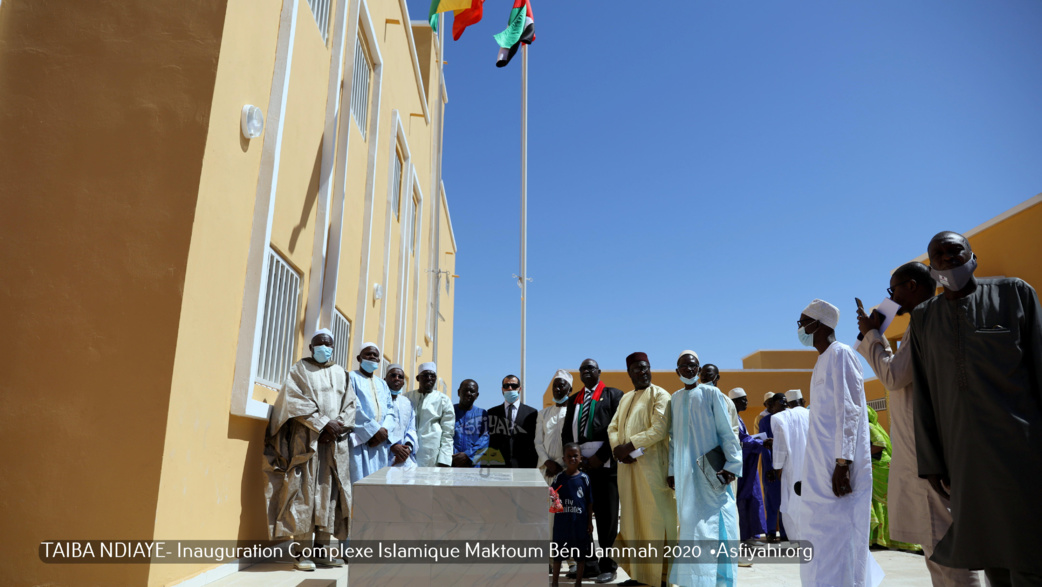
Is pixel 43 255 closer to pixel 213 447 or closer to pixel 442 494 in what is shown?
pixel 213 447

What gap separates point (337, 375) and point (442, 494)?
2774mm

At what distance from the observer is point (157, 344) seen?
14.1 ft

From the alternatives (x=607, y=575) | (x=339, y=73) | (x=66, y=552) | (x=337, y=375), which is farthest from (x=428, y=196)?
(x=66, y=552)

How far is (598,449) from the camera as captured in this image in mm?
6207

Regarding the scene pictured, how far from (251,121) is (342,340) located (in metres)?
4.42

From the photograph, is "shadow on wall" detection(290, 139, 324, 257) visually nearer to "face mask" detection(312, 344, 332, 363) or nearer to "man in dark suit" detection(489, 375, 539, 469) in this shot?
"face mask" detection(312, 344, 332, 363)

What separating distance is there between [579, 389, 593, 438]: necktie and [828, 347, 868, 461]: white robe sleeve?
2.53 m

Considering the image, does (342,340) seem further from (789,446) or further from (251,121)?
(789,446)

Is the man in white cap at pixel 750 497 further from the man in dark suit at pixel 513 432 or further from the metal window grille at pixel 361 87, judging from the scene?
the metal window grille at pixel 361 87

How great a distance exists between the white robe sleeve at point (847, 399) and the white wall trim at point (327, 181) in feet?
16.7

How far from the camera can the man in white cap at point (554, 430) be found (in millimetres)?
6301

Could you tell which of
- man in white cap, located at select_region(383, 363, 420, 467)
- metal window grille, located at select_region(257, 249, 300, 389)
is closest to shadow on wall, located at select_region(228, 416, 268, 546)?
metal window grille, located at select_region(257, 249, 300, 389)

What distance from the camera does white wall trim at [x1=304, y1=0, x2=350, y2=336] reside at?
7.12 meters

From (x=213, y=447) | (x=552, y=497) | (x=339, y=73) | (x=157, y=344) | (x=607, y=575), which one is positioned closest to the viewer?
(x=157, y=344)
